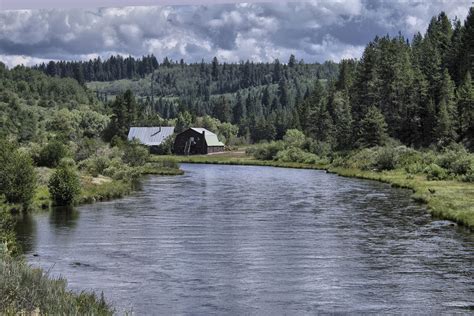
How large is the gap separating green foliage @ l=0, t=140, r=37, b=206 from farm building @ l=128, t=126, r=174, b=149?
27.4 m

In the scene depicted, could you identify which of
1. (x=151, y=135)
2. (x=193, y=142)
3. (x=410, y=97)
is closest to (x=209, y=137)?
(x=193, y=142)

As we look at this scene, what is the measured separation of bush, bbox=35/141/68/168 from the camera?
2295 cm

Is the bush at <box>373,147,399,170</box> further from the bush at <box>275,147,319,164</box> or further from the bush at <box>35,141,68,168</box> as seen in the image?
the bush at <box>35,141,68,168</box>

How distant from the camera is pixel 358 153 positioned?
32969mm

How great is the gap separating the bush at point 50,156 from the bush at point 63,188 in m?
5.96

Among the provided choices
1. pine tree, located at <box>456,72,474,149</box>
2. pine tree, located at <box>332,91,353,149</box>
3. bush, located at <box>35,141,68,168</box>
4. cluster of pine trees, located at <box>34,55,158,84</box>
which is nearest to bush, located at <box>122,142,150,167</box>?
bush, located at <box>35,141,68,168</box>

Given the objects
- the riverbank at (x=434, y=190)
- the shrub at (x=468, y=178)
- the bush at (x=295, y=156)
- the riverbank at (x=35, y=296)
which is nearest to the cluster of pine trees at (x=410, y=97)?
the bush at (x=295, y=156)

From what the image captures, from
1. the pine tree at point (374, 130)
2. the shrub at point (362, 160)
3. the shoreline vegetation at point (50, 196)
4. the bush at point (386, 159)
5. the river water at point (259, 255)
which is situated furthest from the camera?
the pine tree at point (374, 130)

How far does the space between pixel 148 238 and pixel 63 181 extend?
5689 millimetres

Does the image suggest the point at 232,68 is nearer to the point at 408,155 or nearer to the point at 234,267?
the point at 408,155

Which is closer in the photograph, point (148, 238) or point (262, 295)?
point (262, 295)

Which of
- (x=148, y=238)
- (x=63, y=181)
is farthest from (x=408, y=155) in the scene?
(x=148, y=238)

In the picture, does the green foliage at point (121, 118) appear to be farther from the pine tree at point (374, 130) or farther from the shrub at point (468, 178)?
the shrub at point (468, 178)

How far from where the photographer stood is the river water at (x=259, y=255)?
7.79 meters
